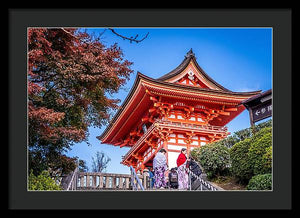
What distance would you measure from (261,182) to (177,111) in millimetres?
7455

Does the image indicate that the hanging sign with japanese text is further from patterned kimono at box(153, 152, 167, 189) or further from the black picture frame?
the black picture frame

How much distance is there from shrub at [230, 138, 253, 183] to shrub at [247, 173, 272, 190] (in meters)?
0.75

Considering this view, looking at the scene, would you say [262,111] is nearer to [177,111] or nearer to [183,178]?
[183,178]

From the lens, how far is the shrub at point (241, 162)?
10.2 m

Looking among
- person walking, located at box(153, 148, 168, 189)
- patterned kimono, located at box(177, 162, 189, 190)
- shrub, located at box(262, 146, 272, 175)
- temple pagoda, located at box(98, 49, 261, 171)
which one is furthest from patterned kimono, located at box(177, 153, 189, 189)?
temple pagoda, located at box(98, 49, 261, 171)

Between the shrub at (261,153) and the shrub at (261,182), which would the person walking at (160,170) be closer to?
the shrub at (261,153)

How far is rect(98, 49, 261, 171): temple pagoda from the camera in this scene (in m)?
15.4

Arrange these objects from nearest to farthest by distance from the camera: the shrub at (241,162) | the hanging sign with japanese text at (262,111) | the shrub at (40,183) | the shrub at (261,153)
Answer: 1. the shrub at (40,183)
2. the shrub at (261,153)
3. the shrub at (241,162)
4. the hanging sign with japanese text at (262,111)

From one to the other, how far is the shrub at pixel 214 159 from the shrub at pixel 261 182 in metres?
2.12

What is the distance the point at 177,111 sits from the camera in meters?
16.2
